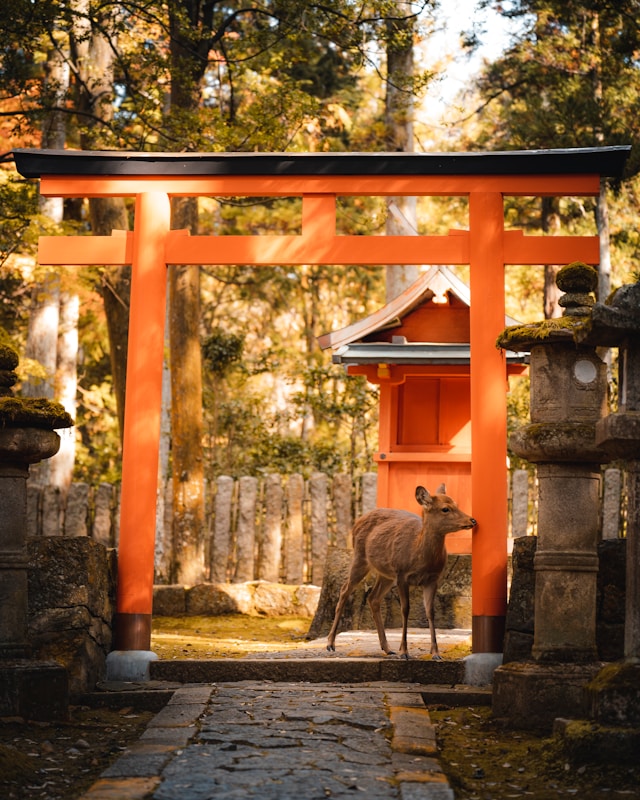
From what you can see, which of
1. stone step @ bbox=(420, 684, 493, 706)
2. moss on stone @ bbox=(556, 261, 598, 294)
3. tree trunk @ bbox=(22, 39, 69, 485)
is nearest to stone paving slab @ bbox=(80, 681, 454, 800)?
stone step @ bbox=(420, 684, 493, 706)

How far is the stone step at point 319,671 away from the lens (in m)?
7.56

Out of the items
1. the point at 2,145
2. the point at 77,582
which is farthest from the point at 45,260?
the point at 2,145

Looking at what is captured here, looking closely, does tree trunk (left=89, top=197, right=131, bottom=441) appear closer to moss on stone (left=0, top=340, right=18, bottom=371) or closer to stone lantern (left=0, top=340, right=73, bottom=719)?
moss on stone (left=0, top=340, right=18, bottom=371)

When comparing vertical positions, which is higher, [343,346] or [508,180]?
[508,180]

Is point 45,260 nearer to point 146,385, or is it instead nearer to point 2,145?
point 146,385

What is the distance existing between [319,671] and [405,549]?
1190 millimetres

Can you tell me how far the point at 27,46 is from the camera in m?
12.7

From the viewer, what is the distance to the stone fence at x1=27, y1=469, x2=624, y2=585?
1447 centimetres

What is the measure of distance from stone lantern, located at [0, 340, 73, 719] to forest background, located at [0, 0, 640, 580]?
6.43 m

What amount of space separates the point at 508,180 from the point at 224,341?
9886 millimetres

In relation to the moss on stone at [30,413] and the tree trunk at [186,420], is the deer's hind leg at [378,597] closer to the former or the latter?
the moss on stone at [30,413]

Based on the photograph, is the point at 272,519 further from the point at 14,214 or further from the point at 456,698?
the point at 456,698

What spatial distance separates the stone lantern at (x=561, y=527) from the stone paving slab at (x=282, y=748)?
2.25 ft

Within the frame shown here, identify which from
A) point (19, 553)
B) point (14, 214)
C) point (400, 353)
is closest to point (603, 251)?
point (400, 353)
